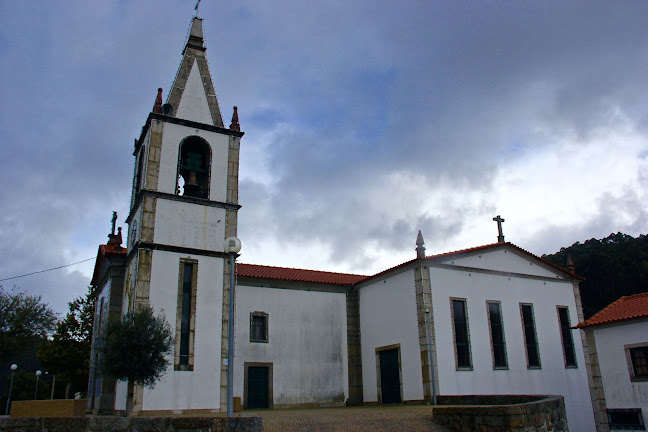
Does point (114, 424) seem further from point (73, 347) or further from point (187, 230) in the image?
point (73, 347)

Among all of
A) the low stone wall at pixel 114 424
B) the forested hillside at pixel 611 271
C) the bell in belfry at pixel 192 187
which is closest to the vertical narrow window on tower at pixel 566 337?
the bell in belfry at pixel 192 187

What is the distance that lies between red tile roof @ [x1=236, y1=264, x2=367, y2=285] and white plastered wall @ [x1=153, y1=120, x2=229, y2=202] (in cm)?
491

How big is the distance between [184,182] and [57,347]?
17639 mm

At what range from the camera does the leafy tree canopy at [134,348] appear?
1544 cm

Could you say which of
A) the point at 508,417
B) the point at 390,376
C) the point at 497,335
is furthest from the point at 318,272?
the point at 508,417

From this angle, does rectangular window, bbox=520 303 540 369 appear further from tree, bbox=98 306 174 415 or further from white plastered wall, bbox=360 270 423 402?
tree, bbox=98 306 174 415

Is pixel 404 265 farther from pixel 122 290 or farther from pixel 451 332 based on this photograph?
pixel 122 290

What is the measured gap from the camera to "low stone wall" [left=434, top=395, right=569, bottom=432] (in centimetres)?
1152

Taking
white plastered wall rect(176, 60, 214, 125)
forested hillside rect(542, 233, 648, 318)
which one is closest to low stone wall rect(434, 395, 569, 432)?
white plastered wall rect(176, 60, 214, 125)

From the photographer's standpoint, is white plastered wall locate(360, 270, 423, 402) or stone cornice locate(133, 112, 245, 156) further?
white plastered wall locate(360, 270, 423, 402)

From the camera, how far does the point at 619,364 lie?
20781mm

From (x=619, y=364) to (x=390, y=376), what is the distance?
9001mm

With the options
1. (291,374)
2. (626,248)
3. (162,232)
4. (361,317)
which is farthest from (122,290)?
(626,248)

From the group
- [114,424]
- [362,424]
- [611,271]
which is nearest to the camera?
[114,424]
